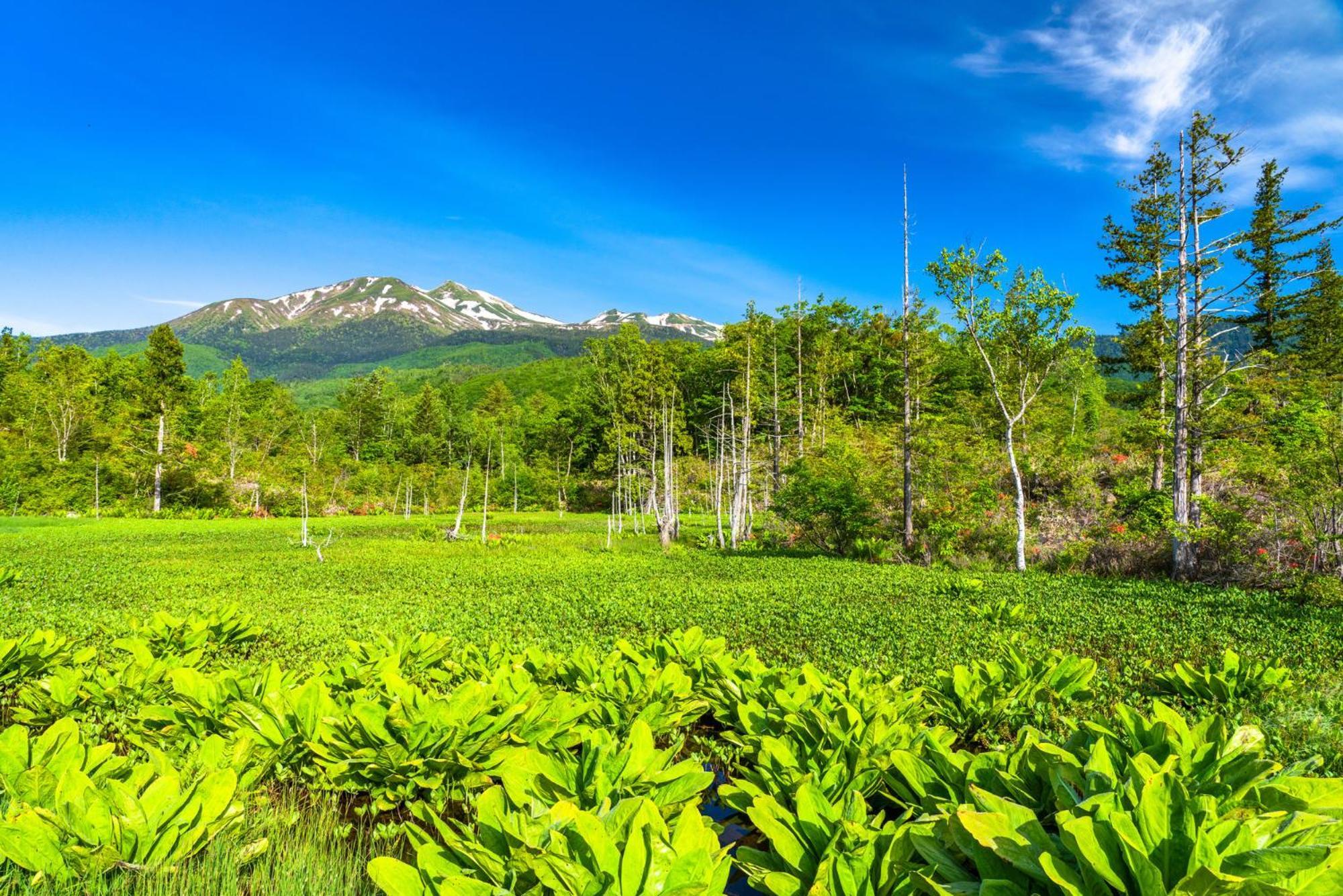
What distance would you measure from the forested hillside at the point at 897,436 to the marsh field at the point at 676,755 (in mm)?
5347

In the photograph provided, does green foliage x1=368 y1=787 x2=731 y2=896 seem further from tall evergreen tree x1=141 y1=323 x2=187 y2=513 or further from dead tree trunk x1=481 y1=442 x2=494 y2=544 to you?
tall evergreen tree x1=141 y1=323 x2=187 y2=513

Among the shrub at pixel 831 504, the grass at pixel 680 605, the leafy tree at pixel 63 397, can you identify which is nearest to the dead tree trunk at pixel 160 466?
the leafy tree at pixel 63 397

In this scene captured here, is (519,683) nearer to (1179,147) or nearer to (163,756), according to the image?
(163,756)

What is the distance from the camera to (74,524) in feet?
88.2

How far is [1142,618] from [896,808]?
704 cm

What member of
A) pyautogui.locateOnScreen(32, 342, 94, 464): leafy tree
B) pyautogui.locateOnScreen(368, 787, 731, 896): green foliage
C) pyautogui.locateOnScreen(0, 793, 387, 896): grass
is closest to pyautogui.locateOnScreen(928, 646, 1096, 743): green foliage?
pyautogui.locateOnScreen(368, 787, 731, 896): green foliage

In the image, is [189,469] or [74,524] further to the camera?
[189,469]

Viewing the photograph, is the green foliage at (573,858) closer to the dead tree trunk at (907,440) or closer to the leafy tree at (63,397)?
the dead tree trunk at (907,440)

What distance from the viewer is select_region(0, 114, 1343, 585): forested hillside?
1202 cm

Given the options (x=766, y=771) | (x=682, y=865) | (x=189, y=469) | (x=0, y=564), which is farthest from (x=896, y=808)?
(x=189, y=469)

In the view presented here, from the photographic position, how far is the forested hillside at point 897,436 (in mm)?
12023

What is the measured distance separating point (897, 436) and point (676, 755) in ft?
64.6

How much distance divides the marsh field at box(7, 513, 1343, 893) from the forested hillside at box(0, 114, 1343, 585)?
5347 millimetres

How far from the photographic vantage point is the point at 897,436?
21.7 metres
